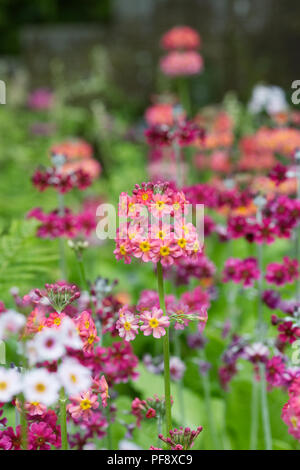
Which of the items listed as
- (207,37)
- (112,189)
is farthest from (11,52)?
(112,189)

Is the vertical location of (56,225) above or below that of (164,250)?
above

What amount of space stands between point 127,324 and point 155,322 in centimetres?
4

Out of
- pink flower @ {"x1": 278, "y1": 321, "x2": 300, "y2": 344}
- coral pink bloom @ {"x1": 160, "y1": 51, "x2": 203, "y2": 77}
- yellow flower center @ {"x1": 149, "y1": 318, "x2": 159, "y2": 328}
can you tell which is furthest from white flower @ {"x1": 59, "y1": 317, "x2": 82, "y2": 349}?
coral pink bloom @ {"x1": 160, "y1": 51, "x2": 203, "y2": 77}

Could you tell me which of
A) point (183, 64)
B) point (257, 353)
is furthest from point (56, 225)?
point (183, 64)

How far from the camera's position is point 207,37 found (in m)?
4.64

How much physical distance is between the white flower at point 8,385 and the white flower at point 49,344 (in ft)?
0.14

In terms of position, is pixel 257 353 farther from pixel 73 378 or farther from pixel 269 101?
pixel 269 101

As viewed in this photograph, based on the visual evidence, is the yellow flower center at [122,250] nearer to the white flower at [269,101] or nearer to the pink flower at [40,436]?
the pink flower at [40,436]

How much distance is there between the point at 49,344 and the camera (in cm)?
79

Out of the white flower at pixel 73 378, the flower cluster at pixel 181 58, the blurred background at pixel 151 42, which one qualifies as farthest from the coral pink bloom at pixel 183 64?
the white flower at pixel 73 378

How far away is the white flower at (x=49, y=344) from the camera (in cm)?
78

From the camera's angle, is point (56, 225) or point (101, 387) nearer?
point (101, 387)
